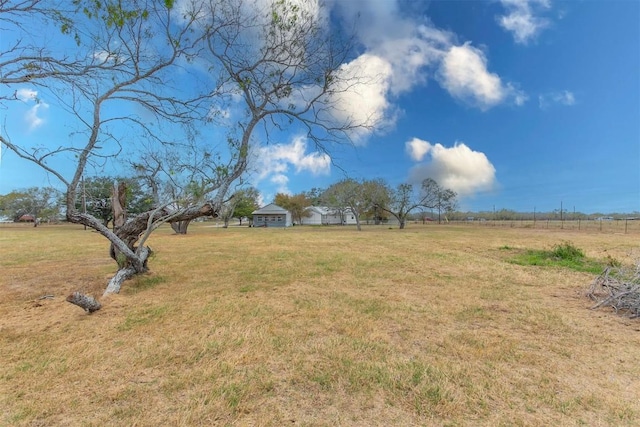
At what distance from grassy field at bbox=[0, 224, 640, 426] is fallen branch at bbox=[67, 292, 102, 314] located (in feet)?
0.37

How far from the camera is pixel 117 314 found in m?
4.59

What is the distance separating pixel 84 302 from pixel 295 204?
51118mm

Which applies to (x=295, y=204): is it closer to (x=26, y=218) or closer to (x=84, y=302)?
(x=84, y=302)

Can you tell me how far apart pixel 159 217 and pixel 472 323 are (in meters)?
6.05

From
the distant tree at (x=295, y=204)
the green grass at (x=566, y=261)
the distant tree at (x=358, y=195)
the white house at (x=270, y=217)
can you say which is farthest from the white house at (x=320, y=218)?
the green grass at (x=566, y=261)

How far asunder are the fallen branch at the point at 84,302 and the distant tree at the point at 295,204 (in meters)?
50.8

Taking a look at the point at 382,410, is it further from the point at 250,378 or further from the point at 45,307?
the point at 45,307

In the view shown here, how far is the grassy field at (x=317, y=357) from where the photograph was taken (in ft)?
7.48

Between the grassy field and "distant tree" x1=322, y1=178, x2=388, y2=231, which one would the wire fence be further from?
the grassy field

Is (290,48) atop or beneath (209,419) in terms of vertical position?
Answer: atop

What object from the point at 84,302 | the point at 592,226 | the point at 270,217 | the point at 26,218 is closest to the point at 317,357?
the point at 84,302

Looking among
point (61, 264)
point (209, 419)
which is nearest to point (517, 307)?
point (209, 419)

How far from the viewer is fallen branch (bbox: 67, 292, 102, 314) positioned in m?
4.25

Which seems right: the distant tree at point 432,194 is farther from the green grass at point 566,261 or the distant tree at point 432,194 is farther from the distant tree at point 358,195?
the green grass at point 566,261
